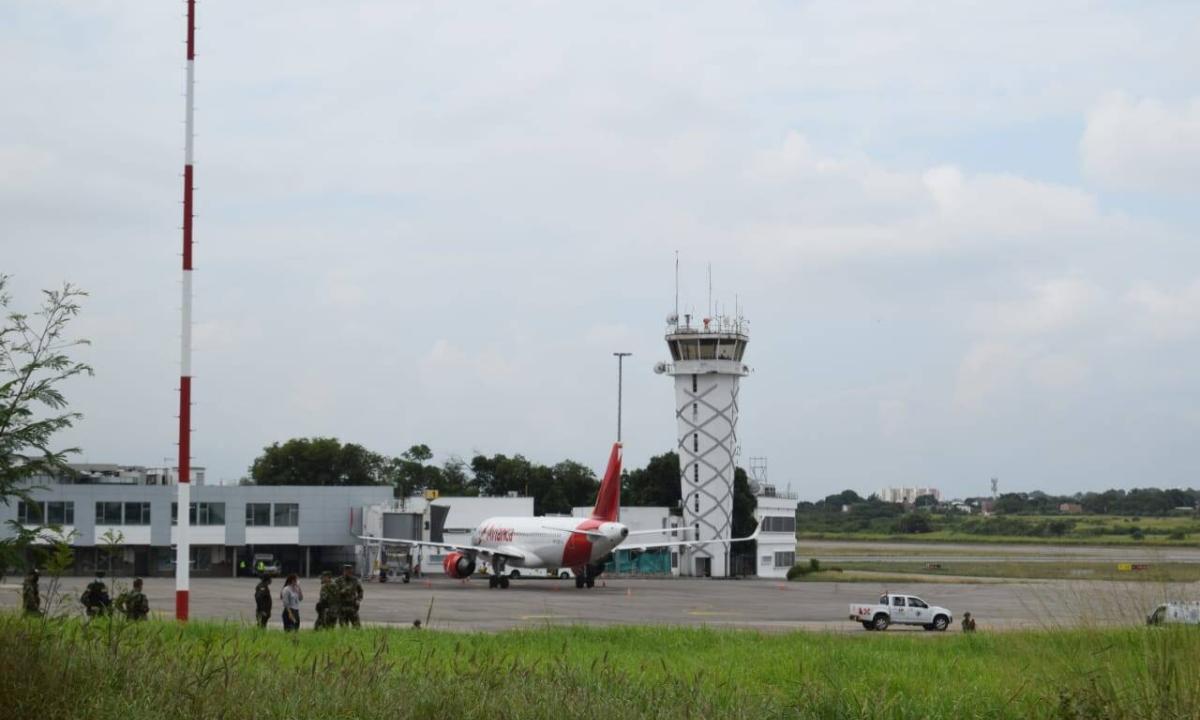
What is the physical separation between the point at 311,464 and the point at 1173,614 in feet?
366

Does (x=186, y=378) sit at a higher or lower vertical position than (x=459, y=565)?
higher

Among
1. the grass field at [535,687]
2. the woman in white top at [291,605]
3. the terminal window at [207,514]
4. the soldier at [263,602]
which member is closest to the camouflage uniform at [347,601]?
the woman in white top at [291,605]

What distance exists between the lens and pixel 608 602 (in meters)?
51.0

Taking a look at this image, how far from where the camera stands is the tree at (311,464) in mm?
115875

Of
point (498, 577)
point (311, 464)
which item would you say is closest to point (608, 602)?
point (498, 577)

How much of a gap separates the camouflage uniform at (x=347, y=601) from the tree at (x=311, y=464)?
90.8 meters

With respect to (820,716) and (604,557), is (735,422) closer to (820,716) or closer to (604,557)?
(604,557)

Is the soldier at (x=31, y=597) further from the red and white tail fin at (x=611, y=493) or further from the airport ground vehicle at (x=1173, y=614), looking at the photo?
the red and white tail fin at (x=611, y=493)

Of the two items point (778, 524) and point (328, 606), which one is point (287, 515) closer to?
point (778, 524)

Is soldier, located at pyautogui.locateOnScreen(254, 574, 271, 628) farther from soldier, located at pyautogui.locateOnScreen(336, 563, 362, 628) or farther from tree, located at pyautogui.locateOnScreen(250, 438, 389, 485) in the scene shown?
tree, located at pyautogui.locateOnScreen(250, 438, 389, 485)

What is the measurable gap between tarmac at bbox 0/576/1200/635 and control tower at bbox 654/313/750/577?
14.4m

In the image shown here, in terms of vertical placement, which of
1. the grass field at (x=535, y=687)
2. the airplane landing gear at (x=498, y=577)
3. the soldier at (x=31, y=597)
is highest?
the soldier at (x=31, y=597)

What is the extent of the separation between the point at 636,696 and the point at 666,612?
3325 centimetres

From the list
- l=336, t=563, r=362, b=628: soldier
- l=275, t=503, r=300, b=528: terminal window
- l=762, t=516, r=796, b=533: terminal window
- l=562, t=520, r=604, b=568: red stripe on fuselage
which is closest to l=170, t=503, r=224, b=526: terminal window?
l=275, t=503, r=300, b=528: terminal window
